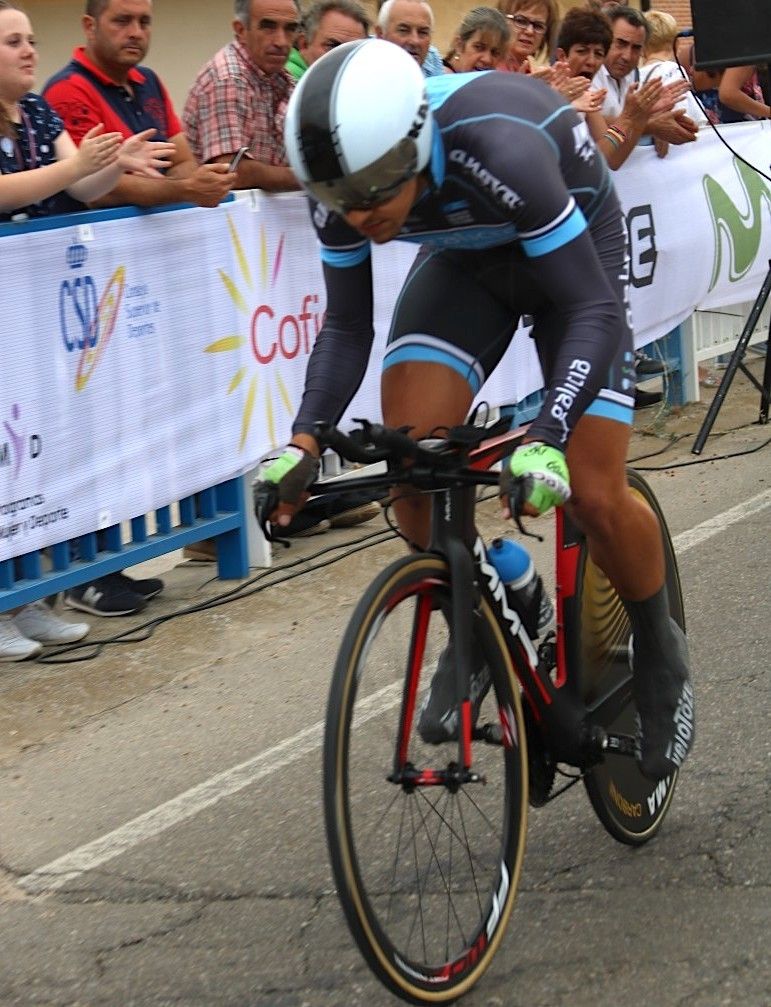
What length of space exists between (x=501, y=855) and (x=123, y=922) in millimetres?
1045

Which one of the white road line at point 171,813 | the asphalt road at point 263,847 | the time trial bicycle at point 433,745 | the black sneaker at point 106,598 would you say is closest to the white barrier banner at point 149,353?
the black sneaker at point 106,598

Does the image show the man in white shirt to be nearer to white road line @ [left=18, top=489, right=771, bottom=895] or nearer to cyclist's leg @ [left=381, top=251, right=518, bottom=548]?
white road line @ [left=18, top=489, right=771, bottom=895]

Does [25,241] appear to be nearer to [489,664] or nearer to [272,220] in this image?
[272,220]

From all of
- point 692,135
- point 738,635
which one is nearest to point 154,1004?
point 738,635

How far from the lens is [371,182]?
3238 millimetres

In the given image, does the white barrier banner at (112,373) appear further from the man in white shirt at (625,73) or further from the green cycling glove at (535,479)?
the man in white shirt at (625,73)

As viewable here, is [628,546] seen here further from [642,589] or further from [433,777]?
[433,777]

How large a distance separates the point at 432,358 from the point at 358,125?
2.66 ft

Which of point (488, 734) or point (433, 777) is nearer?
point (433, 777)

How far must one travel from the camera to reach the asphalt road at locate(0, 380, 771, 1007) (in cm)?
360

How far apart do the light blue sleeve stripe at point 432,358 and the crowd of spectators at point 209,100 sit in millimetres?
2663

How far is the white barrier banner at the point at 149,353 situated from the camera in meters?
6.08

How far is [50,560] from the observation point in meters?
6.45

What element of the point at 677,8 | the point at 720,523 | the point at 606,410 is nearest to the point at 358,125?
the point at 606,410
